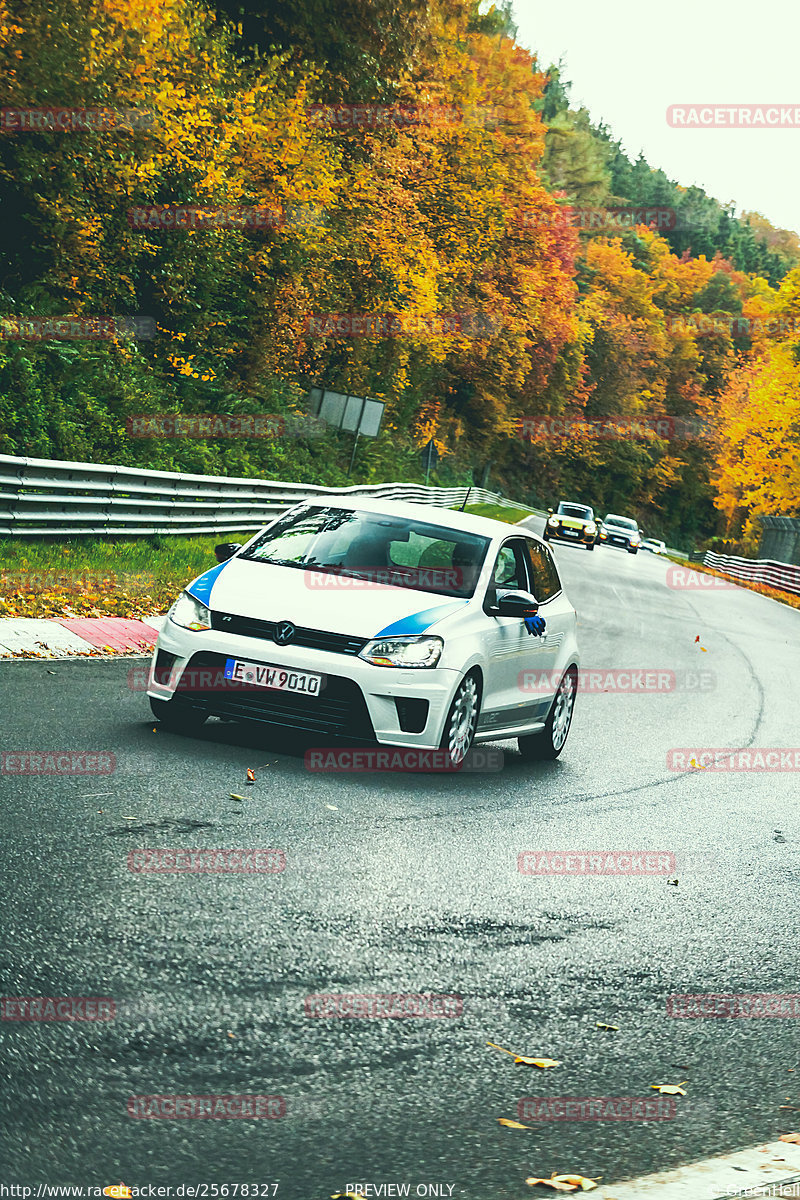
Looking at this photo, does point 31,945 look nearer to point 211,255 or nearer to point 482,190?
point 211,255

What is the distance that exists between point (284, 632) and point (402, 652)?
70 cm

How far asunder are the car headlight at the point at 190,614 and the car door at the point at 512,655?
6.05 ft

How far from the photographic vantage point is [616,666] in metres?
18.0

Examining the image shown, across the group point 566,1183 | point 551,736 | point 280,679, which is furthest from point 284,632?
point 566,1183

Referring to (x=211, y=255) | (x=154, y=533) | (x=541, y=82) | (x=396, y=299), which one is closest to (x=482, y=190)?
(x=396, y=299)

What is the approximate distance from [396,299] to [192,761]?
3336cm

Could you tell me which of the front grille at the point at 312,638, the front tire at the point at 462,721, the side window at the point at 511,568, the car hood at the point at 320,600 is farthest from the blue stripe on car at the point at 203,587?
the side window at the point at 511,568

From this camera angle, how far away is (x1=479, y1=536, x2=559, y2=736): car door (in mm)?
9555

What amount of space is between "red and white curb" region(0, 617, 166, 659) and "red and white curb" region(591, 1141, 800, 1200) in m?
8.32

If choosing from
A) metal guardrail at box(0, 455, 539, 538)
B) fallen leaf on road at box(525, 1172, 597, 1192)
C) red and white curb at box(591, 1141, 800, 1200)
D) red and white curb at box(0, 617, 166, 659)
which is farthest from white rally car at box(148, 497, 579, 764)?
fallen leaf on road at box(525, 1172, 597, 1192)

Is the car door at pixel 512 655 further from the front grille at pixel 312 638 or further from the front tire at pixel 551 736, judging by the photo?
the front grille at pixel 312 638

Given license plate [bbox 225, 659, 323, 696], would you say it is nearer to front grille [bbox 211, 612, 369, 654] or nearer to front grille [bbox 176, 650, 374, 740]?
front grille [bbox 176, 650, 374, 740]

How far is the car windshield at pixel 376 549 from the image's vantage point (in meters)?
9.53

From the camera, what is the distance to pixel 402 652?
→ 8609 mm
